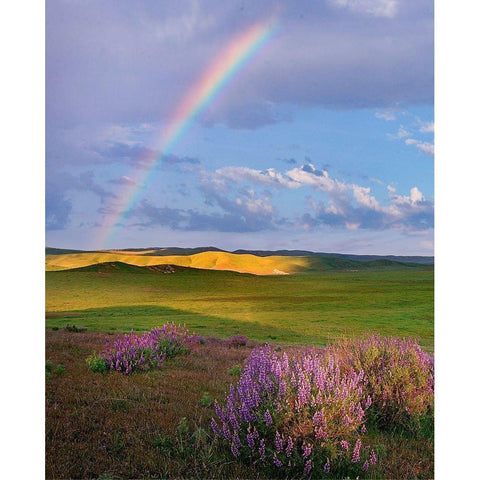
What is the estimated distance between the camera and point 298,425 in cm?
311

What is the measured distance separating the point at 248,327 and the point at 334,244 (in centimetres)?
201

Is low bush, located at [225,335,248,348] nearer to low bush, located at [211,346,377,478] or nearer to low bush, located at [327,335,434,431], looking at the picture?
low bush, located at [327,335,434,431]

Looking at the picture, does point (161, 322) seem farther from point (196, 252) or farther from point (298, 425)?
point (298, 425)

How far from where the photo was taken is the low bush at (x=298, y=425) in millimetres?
3127

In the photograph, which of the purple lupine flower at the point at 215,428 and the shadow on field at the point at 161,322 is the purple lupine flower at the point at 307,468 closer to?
the purple lupine flower at the point at 215,428

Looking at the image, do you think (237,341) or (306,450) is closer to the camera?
(306,450)

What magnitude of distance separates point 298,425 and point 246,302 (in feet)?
14.4

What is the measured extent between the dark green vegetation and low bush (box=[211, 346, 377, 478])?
3.82 meters

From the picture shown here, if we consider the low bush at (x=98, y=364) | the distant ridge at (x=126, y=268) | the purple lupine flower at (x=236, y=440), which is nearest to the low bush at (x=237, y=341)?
the distant ridge at (x=126, y=268)

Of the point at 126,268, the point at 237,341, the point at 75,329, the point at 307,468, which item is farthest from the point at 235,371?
the point at 75,329
